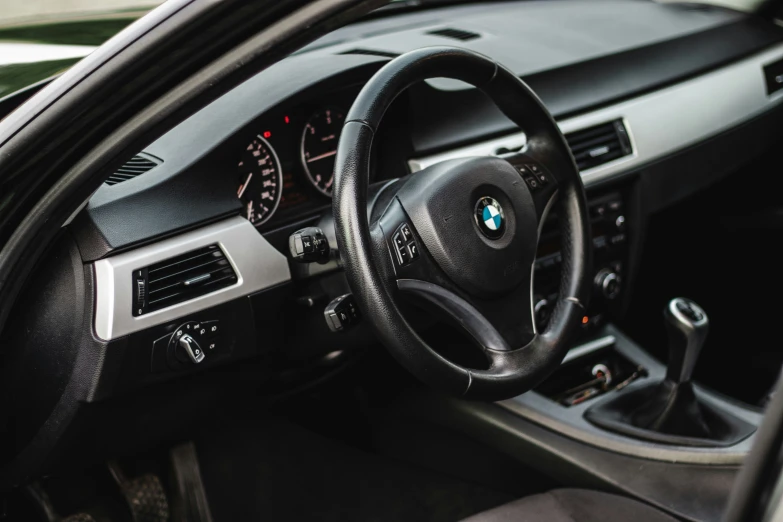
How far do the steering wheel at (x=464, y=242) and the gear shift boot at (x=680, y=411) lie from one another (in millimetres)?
541

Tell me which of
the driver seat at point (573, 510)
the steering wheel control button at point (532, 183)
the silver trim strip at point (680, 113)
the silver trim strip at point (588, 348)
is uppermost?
the silver trim strip at point (680, 113)

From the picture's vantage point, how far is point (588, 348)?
233cm

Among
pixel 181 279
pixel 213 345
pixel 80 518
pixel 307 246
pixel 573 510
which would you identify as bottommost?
pixel 80 518

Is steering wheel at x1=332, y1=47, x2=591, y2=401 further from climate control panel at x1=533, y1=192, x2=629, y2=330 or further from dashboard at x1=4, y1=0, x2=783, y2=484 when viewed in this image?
climate control panel at x1=533, y1=192, x2=629, y2=330

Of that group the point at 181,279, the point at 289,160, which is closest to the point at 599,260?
the point at 289,160

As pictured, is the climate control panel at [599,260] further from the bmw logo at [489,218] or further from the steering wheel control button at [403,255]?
the steering wheel control button at [403,255]

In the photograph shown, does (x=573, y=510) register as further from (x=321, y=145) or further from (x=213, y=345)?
(x=321, y=145)

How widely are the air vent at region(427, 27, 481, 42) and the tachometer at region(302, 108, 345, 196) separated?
616 mm

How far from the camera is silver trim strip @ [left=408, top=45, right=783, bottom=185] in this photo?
219 centimetres

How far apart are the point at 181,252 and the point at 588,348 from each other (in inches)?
47.0

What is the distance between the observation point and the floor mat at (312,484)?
2.14 metres

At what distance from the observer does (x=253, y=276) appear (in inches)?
65.2

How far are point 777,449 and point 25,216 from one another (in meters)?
1.01

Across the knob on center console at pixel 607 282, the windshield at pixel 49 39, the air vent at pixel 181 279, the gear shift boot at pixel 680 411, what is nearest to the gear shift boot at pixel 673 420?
the gear shift boot at pixel 680 411
